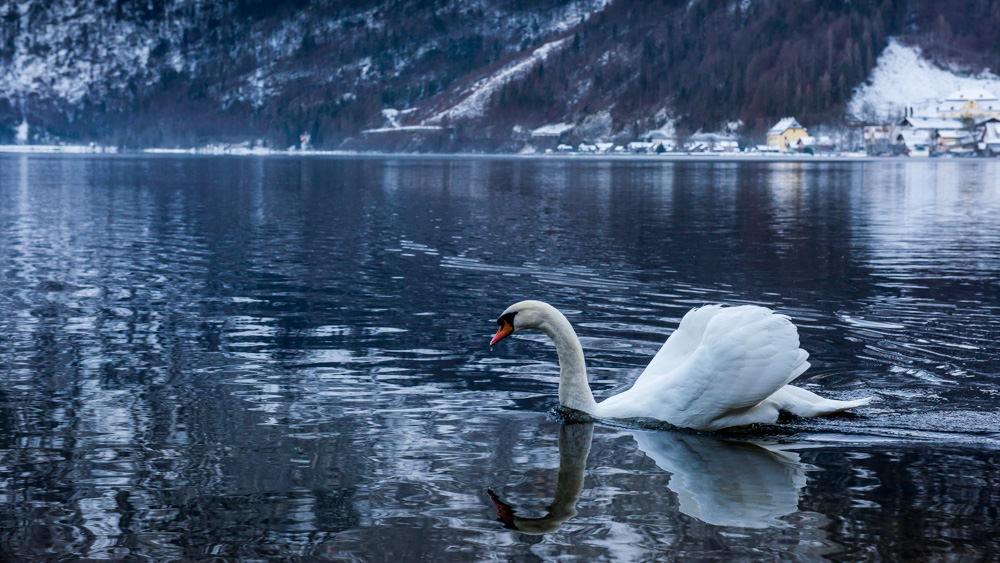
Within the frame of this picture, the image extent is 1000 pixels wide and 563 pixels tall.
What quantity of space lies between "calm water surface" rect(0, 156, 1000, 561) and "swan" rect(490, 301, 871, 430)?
30 centimetres

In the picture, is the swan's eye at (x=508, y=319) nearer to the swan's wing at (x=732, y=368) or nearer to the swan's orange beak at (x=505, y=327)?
the swan's orange beak at (x=505, y=327)

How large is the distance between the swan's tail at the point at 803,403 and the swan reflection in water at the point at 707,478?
1.87ft

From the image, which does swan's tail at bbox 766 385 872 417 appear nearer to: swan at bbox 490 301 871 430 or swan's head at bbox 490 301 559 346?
swan at bbox 490 301 871 430

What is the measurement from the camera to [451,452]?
1188 centimetres

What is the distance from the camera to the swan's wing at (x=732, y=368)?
11750mm

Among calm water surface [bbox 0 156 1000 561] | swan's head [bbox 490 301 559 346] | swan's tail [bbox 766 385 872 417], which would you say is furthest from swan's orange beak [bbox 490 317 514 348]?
swan's tail [bbox 766 385 872 417]

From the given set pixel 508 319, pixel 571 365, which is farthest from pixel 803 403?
pixel 508 319

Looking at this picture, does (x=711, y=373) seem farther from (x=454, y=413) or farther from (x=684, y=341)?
(x=454, y=413)

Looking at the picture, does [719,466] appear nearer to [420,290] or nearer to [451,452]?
[451,452]

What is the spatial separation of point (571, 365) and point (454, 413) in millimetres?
1545

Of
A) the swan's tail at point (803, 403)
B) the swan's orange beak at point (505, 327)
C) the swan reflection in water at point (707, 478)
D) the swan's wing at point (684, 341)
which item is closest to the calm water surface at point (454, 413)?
the swan reflection in water at point (707, 478)

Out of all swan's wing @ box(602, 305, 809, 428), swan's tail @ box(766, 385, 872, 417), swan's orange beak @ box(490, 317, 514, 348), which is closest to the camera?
swan's wing @ box(602, 305, 809, 428)

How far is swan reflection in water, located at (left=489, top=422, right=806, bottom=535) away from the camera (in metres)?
9.86

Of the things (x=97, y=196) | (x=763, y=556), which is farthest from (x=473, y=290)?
(x=97, y=196)
